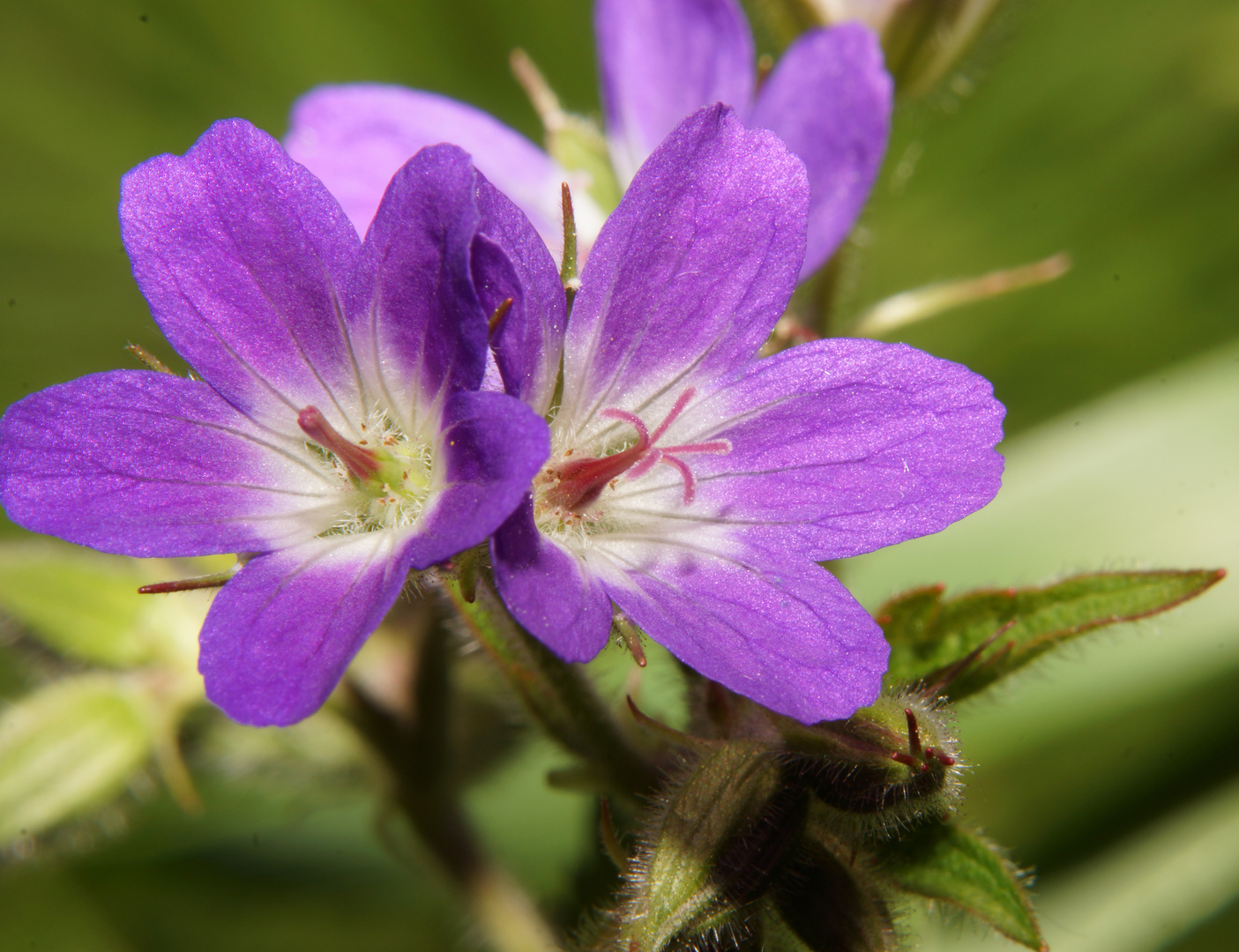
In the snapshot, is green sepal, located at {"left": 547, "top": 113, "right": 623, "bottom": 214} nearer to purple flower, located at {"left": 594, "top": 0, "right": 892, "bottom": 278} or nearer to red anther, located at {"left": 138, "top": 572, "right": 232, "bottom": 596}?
purple flower, located at {"left": 594, "top": 0, "right": 892, "bottom": 278}

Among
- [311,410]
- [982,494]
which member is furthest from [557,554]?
[982,494]

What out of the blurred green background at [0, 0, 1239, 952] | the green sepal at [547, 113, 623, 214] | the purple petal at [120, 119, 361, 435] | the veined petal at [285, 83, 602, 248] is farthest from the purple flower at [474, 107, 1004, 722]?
the blurred green background at [0, 0, 1239, 952]

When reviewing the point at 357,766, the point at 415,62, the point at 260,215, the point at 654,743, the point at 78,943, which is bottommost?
the point at 78,943

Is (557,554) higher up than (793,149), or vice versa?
(793,149)

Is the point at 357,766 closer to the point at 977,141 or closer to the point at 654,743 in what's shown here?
the point at 654,743

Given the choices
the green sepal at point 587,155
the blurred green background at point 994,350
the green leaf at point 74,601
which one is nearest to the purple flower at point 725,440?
the green sepal at point 587,155
